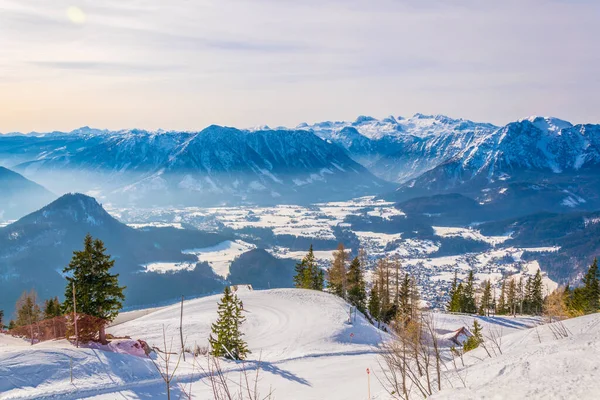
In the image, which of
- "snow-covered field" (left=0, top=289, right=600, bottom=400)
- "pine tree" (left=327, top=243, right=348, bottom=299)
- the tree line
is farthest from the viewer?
"pine tree" (left=327, top=243, right=348, bottom=299)

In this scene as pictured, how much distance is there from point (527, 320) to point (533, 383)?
226 feet

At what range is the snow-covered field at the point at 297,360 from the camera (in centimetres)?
1264

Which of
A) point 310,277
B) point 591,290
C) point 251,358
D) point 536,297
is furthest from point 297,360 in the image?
point 536,297

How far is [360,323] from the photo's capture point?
51.1 m

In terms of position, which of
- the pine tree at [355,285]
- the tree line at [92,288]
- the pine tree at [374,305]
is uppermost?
the tree line at [92,288]

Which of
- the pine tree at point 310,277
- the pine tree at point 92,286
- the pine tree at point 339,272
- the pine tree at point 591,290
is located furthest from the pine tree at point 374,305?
the pine tree at point 92,286

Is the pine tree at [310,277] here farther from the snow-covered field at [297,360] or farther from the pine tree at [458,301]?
the pine tree at [458,301]

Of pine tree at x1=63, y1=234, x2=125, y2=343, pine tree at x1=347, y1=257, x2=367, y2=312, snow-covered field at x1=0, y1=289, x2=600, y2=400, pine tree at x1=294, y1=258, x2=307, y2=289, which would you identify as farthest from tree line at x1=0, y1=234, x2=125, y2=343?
pine tree at x1=347, y1=257, x2=367, y2=312

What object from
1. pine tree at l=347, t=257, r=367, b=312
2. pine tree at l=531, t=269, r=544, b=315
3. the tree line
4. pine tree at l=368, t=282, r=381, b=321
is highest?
the tree line

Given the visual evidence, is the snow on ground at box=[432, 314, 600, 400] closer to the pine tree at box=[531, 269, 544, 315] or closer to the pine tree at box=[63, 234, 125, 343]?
the pine tree at box=[63, 234, 125, 343]

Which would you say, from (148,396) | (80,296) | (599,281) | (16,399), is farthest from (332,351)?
(599,281)

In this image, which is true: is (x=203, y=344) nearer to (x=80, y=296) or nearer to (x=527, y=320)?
(x=80, y=296)

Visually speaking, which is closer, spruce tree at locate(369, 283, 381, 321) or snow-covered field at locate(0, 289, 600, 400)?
snow-covered field at locate(0, 289, 600, 400)

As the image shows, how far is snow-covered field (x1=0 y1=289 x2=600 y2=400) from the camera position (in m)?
12.6
